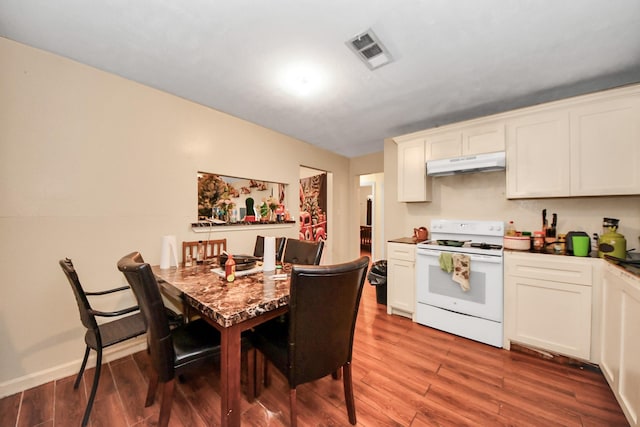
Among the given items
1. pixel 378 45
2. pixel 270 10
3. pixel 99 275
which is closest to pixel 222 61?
pixel 270 10

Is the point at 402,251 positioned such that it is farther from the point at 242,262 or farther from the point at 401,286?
the point at 242,262

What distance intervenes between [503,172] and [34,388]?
14.9 feet

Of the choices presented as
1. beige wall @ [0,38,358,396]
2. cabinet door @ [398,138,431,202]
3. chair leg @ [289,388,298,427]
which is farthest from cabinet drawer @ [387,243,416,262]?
beige wall @ [0,38,358,396]

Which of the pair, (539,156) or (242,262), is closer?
(242,262)

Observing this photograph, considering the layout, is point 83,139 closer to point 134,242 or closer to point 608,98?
point 134,242

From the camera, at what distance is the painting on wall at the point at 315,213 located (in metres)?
4.65

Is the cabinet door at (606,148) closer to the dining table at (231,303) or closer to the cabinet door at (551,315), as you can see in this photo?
the cabinet door at (551,315)

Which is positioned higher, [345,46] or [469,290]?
[345,46]

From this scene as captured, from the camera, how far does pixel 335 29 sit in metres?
1.48

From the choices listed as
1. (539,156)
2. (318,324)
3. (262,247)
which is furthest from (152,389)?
(539,156)

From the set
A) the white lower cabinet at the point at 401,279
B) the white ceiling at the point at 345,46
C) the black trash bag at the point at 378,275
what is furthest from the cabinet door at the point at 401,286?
the white ceiling at the point at 345,46

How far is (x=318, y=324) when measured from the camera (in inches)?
45.3

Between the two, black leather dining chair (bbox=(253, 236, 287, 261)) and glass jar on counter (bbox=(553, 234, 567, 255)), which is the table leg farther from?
glass jar on counter (bbox=(553, 234, 567, 255))

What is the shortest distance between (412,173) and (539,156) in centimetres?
118
